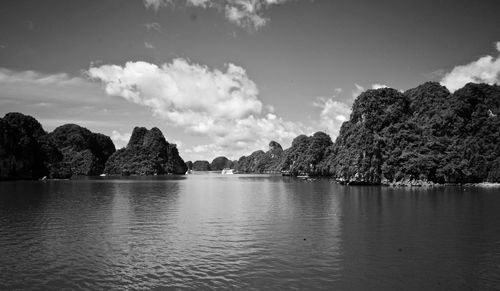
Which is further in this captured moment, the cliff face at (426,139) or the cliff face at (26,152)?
the cliff face at (26,152)

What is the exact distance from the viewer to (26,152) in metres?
152

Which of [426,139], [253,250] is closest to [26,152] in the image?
[253,250]

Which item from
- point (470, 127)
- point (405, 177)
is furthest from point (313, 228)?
point (470, 127)

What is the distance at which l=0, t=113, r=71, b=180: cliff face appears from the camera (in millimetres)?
139000

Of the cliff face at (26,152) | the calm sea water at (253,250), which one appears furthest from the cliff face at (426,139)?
the cliff face at (26,152)

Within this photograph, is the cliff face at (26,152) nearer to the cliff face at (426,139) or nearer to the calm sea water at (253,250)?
the calm sea water at (253,250)

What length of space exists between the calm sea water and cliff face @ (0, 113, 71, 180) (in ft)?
351

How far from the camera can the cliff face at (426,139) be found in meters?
108

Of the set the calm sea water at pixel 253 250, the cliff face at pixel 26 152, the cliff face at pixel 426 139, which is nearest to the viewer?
the calm sea water at pixel 253 250

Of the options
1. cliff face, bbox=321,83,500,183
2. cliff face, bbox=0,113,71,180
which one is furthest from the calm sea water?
cliff face, bbox=0,113,71,180

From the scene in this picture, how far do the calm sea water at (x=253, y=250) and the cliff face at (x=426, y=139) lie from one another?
60.5 m

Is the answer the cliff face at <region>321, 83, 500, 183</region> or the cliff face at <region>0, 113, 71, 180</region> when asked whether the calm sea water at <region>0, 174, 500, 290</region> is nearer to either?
the cliff face at <region>321, 83, 500, 183</region>

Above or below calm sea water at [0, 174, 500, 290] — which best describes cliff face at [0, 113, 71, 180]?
above

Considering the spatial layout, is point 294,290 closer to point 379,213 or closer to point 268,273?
point 268,273
